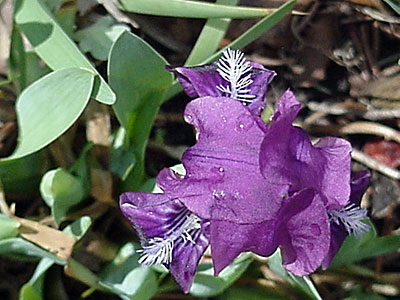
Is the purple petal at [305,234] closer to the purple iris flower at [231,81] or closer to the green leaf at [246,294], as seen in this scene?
the purple iris flower at [231,81]

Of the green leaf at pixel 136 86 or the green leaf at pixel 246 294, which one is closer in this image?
the green leaf at pixel 136 86

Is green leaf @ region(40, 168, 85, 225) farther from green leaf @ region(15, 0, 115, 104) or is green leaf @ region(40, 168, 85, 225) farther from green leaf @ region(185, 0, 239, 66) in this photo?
green leaf @ region(185, 0, 239, 66)

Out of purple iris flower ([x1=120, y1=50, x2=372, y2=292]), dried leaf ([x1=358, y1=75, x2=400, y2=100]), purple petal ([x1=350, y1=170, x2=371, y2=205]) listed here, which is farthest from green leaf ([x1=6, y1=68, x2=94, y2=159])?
dried leaf ([x1=358, y1=75, x2=400, y2=100])

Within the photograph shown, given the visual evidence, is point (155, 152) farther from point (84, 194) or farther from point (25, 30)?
point (25, 30)

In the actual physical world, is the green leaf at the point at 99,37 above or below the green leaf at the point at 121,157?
above

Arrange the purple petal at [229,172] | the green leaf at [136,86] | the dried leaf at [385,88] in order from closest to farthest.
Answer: the purple petal at [229,172] → the green leaf at [136,86] → the dried leaf at [385,88]

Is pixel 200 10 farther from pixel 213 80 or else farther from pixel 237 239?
pixel 237 239

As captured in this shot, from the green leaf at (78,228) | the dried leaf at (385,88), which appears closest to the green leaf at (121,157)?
the green leaf at (78,228)
